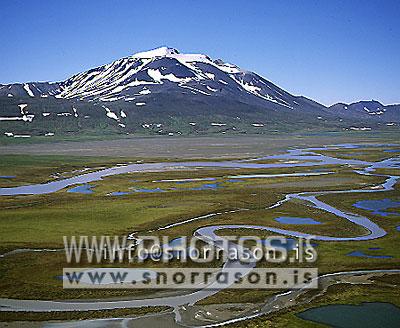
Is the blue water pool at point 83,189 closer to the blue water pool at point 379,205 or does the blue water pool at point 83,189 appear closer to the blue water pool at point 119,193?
the blue water pool at point 119,193

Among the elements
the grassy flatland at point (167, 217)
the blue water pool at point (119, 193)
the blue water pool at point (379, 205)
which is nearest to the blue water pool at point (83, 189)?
the grassy flatland at point (167, 217)

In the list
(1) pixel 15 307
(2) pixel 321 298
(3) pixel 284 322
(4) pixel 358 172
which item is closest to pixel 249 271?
(2) pixel 321 298

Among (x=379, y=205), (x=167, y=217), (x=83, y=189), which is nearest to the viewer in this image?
(x=167, y=217)

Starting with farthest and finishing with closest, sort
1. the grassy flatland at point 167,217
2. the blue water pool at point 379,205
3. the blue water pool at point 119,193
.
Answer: the blue water pool at point 119,193, the blue water pool at point 379,205, the grassy flatland at point 167,217

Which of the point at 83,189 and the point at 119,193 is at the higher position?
the point at 83,189

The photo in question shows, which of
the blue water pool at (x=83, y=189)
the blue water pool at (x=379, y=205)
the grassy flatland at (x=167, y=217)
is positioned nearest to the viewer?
the grassy flatland at (x=167, y=217)

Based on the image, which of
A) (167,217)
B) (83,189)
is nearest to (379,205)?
(167,217)

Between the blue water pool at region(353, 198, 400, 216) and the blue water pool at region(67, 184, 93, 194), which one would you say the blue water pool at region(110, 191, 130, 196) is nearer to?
the blue water pool at region(67, 184, 93, 194)

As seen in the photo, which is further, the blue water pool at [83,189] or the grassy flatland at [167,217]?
the blue water pool at [83,189]

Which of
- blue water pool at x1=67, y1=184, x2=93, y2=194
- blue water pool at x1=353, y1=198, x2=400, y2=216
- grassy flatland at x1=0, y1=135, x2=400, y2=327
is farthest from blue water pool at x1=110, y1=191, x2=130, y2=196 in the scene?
blue water pool at x1=353, y1=198, x2=400, y2=216

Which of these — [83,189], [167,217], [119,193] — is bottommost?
[167,217]

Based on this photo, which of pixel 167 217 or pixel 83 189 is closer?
pixel 167 217

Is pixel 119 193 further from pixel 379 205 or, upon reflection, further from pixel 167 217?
pixel 379 205

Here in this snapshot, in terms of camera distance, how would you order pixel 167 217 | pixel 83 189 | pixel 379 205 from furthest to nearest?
pixel 83 189
pixel 379 205
pixel 167 217
